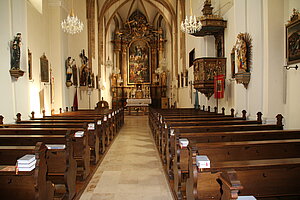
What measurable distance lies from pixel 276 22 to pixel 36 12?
7.53 metres

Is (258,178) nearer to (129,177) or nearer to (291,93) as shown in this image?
(129,177)

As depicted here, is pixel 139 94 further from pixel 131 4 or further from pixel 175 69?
pixel 131 4

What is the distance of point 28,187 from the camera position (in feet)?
7.71

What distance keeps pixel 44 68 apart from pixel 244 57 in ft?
22.3

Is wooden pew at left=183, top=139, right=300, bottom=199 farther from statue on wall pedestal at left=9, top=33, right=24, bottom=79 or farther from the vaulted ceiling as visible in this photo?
the vaulted ceiling

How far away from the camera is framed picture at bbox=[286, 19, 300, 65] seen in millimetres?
4648

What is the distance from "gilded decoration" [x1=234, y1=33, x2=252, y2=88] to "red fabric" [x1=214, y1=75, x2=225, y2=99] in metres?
1.64

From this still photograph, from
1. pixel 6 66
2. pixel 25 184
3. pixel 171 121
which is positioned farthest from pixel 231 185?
pixel 6 66

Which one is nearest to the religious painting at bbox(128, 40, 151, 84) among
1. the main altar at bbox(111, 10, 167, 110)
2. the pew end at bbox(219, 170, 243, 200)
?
the main altar at bbox(111, 10, 167, 110)

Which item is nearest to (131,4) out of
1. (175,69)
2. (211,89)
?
(175,69)

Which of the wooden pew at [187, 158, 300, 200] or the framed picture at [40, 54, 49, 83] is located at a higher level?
the framed picture at [40, 54, 49, 83]

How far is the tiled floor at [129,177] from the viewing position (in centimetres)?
362

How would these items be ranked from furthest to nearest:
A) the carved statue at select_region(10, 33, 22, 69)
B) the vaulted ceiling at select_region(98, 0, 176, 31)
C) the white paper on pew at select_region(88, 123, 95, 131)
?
the vaulted ceiling at select_region(98, 0, 176, 31) < the carved statue at select_region(10, 33, 22, 69) < the white paper on pew at select_region(88, 123, 95, 131)

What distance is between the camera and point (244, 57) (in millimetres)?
6105
